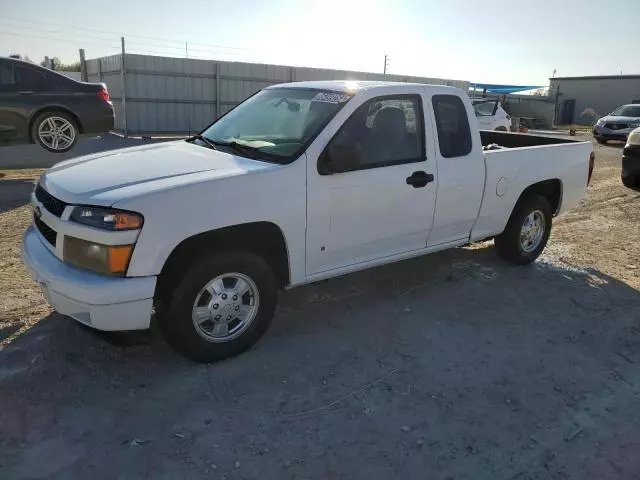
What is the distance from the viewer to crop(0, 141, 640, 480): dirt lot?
2.71 meters

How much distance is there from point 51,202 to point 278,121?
1735 mm

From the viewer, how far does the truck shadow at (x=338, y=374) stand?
289 cm

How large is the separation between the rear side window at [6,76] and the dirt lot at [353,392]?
6192 millimetres

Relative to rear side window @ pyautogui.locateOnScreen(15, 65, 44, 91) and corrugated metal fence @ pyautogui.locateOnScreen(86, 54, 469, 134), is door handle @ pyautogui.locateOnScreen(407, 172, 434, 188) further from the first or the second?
corrugated metal fence @ pyautogui.locateOnScreen(86, 54, 469, 134)

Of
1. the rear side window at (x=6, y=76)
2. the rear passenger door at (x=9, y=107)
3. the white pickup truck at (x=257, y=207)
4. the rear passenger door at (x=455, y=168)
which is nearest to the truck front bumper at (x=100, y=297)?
the white pickup truck at (x=257, y=207)

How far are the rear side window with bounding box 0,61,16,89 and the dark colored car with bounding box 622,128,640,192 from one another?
11.1 meters

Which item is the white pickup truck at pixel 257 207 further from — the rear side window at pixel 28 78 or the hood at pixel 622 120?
the hood at pixel 622 120

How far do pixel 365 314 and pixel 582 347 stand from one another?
1.63 meters

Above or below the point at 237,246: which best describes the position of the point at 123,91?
above

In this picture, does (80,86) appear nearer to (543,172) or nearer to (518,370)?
(543,172)

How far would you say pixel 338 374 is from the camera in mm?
3518

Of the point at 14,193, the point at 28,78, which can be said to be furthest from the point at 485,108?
the point at 14,193

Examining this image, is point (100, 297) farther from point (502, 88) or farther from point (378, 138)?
point (502, 88)

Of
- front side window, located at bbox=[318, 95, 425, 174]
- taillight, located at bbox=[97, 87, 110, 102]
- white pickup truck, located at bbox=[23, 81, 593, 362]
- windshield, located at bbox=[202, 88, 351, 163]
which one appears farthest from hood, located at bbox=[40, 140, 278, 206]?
taillight, located at bbox=[97, 87, 110, 102]
